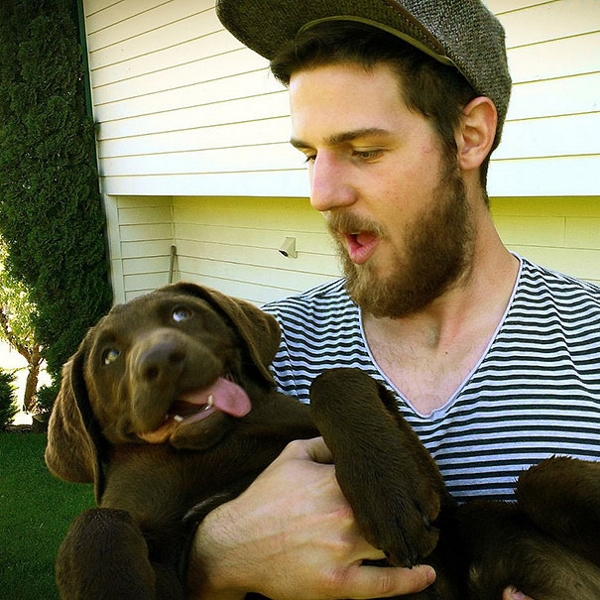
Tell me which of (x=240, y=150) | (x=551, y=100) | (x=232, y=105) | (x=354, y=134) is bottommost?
(x=240, y=150)

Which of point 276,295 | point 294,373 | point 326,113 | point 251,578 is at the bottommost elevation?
point 276,295

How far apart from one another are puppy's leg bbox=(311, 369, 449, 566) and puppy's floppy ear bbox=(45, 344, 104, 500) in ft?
2.37

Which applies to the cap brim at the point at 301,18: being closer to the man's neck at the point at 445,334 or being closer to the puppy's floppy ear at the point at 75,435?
the man's neck at the point at 445,334

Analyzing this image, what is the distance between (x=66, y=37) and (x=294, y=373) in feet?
28.2

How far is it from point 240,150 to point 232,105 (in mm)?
427

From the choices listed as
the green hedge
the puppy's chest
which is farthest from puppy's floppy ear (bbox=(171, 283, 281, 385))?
the green hedge

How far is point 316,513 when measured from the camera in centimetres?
205

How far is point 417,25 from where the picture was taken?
234 cm

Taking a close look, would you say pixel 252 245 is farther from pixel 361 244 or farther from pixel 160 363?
pixel 160 363

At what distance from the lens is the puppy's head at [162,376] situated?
2211mm

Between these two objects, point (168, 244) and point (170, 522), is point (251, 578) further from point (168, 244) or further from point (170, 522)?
point (168, 244)

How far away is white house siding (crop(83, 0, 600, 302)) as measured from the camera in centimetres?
479

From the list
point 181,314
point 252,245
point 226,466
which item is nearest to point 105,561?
point 226,466

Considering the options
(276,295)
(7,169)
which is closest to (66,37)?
(7,169)
